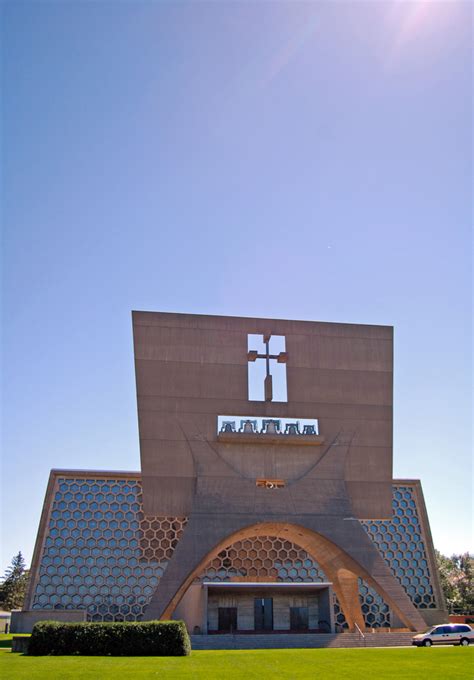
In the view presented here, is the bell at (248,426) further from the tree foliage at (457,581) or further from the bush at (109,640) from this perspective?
the tree foliage at (457,581)

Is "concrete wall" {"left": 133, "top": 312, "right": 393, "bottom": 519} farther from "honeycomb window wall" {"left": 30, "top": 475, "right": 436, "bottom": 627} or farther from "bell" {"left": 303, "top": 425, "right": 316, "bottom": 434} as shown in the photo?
"honeycomb window wall" {"left": 30, "top": 475, "right": 436, "bottom": 627}

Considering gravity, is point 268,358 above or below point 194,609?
above

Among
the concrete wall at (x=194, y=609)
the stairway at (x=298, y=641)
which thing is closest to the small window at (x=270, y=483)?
the stairway at (x=298, y=641)

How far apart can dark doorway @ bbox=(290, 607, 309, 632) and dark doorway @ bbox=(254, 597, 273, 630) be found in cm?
138

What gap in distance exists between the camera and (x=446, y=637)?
75.6 feet

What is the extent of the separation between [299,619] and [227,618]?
15.0 ft

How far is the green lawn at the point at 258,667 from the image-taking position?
12398mm

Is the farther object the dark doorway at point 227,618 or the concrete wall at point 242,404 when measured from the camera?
the dark doorway at point 227,618

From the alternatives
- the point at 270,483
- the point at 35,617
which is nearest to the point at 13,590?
the point at 35,617

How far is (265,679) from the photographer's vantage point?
12039 millimetres

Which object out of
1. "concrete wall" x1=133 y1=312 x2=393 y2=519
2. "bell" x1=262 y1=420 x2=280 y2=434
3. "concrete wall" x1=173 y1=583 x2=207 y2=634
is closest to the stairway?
"concrete wall" x1=133 y1=312 x2=393 y2=519

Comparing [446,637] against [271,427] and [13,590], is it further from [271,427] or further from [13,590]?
[13,590]

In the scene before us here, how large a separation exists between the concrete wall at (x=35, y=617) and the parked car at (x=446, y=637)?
21569mm

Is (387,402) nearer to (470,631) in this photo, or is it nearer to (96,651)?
(470,631)
